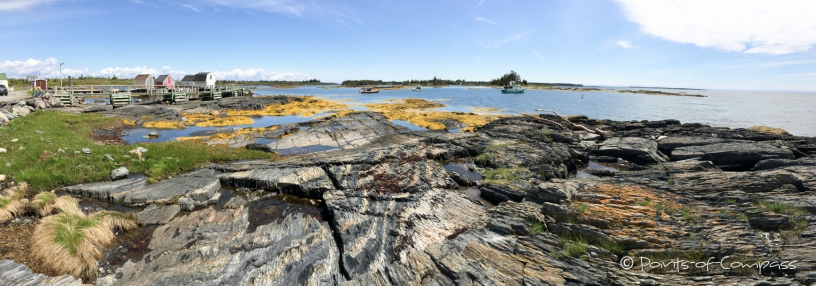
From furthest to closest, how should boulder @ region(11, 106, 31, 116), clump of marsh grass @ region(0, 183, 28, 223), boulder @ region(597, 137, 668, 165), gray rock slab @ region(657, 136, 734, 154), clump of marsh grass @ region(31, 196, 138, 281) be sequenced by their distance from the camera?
boulder @ region(11, 106, 31, 116) < gray rock slab @ region(657, 136, 734, 154) < boulder @ region(597, 137, 668, 165) < clump of marsh grass @ region(0, 183, 28, 223) < clump of marsh grass @ region(31, 196, 138, 281)

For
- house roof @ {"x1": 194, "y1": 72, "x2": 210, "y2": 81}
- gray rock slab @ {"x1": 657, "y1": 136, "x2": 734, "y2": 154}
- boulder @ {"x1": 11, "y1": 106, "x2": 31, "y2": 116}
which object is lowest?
gray rock slab @ {"x1": 657, "y1": 136, "x2": 734, "y2": 154}

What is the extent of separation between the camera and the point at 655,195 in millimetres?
12555

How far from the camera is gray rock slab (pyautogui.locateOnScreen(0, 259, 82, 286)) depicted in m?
8.47

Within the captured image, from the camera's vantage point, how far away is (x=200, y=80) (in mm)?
95812

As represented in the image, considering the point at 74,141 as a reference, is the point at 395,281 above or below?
below

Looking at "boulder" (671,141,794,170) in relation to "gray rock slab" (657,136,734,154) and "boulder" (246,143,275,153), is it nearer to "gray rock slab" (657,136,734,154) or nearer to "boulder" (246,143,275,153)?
"gray rock slab" (657,136,734,154)

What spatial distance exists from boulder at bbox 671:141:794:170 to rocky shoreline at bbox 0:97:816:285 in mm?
128

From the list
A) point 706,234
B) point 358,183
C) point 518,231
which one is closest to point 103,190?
point 358,183

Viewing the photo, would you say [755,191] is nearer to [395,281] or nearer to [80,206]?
[395,281]

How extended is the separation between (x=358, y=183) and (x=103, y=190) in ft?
37.0

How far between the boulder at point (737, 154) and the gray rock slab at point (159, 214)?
2913 centimetres

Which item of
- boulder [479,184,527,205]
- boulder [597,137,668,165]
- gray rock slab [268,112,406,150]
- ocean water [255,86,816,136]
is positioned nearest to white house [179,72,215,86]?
ocean water [255,86,816,136]

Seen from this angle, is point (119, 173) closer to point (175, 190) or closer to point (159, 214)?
point (175, 190)

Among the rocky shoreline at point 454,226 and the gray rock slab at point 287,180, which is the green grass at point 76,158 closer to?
the rocky shoreline at point 454,226
